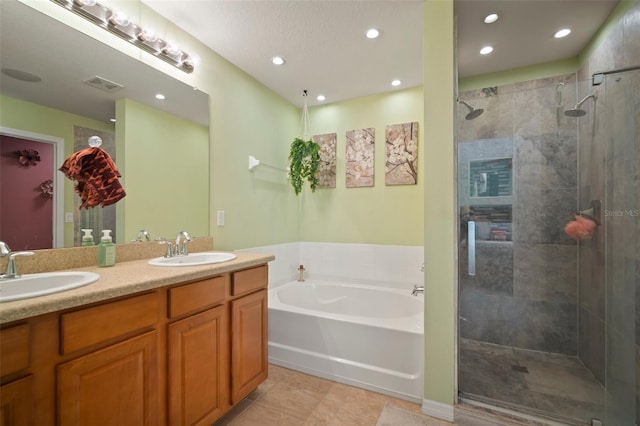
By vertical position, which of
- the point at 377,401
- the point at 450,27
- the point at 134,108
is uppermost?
the point at 450,27

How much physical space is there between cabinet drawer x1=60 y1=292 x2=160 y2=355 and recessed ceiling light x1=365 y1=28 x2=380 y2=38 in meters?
2.11

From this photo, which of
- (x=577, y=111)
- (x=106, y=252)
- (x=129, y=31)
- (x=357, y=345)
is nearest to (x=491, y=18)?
(x=577, y=111)

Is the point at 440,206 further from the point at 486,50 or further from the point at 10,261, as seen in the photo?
the point at 10,261

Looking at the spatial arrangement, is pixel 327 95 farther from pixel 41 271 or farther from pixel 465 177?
pixel 41 271

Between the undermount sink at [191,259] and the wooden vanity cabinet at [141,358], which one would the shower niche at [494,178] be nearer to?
the wooden vanity cabinet at [141,358]

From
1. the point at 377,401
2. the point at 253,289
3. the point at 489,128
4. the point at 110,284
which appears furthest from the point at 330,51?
the point at 377,401

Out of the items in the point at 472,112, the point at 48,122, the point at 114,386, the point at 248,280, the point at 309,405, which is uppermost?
the point at 472,112

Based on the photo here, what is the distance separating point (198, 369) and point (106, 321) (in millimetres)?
Answer: 555

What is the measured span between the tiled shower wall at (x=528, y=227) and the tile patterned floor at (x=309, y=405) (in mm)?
853

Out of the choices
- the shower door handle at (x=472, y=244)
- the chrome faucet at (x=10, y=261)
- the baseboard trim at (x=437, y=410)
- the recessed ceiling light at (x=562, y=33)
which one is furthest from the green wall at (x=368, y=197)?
the chrome faucet at (x=10, y=261)

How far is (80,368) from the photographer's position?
0.96m

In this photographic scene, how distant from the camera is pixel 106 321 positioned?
103cm

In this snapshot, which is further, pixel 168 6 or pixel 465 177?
pixel 465 177

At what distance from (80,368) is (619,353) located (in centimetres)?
267
